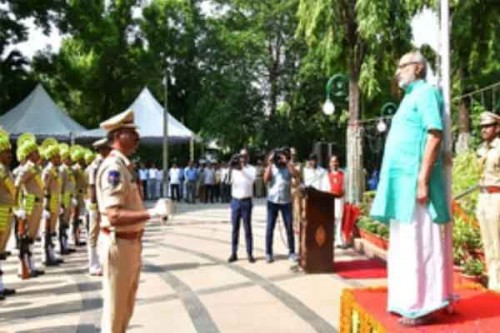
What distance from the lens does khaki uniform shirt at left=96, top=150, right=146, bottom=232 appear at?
4.63 metres

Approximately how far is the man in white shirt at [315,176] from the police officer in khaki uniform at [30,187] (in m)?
4.65

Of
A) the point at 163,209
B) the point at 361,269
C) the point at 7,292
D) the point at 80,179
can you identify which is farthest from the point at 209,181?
the point at 163,209

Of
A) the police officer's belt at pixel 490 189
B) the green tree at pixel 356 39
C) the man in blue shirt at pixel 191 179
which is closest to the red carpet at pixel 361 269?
the police officer's belt at pixel 490 189

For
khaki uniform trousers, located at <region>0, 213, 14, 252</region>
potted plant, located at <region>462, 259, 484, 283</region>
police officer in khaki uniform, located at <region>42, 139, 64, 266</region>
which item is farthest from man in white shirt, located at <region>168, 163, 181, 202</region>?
potted plant, located at <region>462, 259, 484, 283</region>

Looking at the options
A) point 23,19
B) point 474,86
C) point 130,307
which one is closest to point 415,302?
point 130,307

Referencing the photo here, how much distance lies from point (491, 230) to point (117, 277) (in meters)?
4.13

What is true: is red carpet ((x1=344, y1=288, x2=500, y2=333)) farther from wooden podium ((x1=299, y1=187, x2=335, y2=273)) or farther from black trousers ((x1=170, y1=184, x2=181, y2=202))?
black trousers ((x1=170, y1=184, x2=181, y2=202))

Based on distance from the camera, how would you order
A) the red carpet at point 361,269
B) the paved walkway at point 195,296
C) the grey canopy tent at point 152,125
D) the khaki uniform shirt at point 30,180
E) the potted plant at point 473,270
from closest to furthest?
the paved walkway at point 195,296 < the potted plant at point 473,270 < the red carpet at point 361,269 < the khaki uniform shirt at point 30,180 < the grey canopy tent at point 152,125

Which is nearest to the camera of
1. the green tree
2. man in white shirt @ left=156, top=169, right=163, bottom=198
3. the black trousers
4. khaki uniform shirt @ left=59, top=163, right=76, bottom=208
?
khaki uniform shirt @ left=59, top=163, right=76, bottom=208

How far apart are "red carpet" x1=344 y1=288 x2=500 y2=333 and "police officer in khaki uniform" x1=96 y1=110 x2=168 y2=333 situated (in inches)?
64.2

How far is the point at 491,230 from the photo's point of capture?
7.16m

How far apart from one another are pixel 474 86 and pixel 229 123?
13.3m

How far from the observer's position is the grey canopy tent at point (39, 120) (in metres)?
23.8

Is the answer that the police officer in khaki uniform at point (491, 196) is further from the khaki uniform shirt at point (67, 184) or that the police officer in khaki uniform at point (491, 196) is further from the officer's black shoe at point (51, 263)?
the khaki uniform shirt at point (67, 184)
